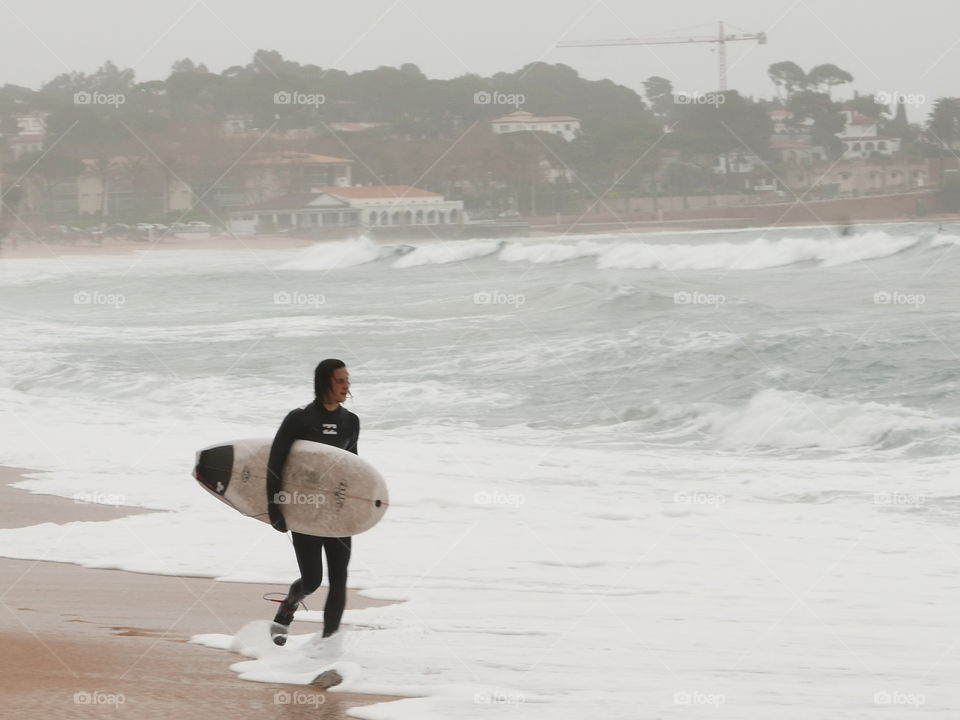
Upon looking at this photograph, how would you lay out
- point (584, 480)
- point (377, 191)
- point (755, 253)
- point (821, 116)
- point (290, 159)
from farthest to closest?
1. point (821, 116)
2. point (377, 191)
3. point (290, 159)
4. point (755, 253)
5. point (584, 480)

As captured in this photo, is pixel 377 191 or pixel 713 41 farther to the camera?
pixel 713 41

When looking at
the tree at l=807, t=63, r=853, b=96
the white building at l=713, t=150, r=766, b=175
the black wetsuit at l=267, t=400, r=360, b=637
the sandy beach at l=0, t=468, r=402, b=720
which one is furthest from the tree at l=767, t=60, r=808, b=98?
the black wetsuit at l=267, t=400, r=360, b=637

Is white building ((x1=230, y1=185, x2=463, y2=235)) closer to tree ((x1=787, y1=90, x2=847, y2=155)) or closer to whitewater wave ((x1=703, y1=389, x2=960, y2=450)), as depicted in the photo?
tree ((x1=787, y1=90, x2=847, y2=155))

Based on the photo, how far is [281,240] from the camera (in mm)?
44875

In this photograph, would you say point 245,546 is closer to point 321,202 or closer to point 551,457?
point 551,457

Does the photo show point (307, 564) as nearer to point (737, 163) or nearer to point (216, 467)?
point (216, 467)

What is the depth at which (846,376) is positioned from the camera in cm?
1658

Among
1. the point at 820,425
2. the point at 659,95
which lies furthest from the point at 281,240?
the point at 820,425

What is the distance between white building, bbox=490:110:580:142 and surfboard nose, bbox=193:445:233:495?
4709cm

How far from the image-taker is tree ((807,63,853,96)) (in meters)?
52.3

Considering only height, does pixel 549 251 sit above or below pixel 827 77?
below

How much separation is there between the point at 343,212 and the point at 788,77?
72.6ft

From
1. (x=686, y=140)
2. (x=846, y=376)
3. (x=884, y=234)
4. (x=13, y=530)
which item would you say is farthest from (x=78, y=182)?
(x=13, y=530)

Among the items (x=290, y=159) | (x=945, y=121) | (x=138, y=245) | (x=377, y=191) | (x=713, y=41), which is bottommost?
(x=138, y=245)
